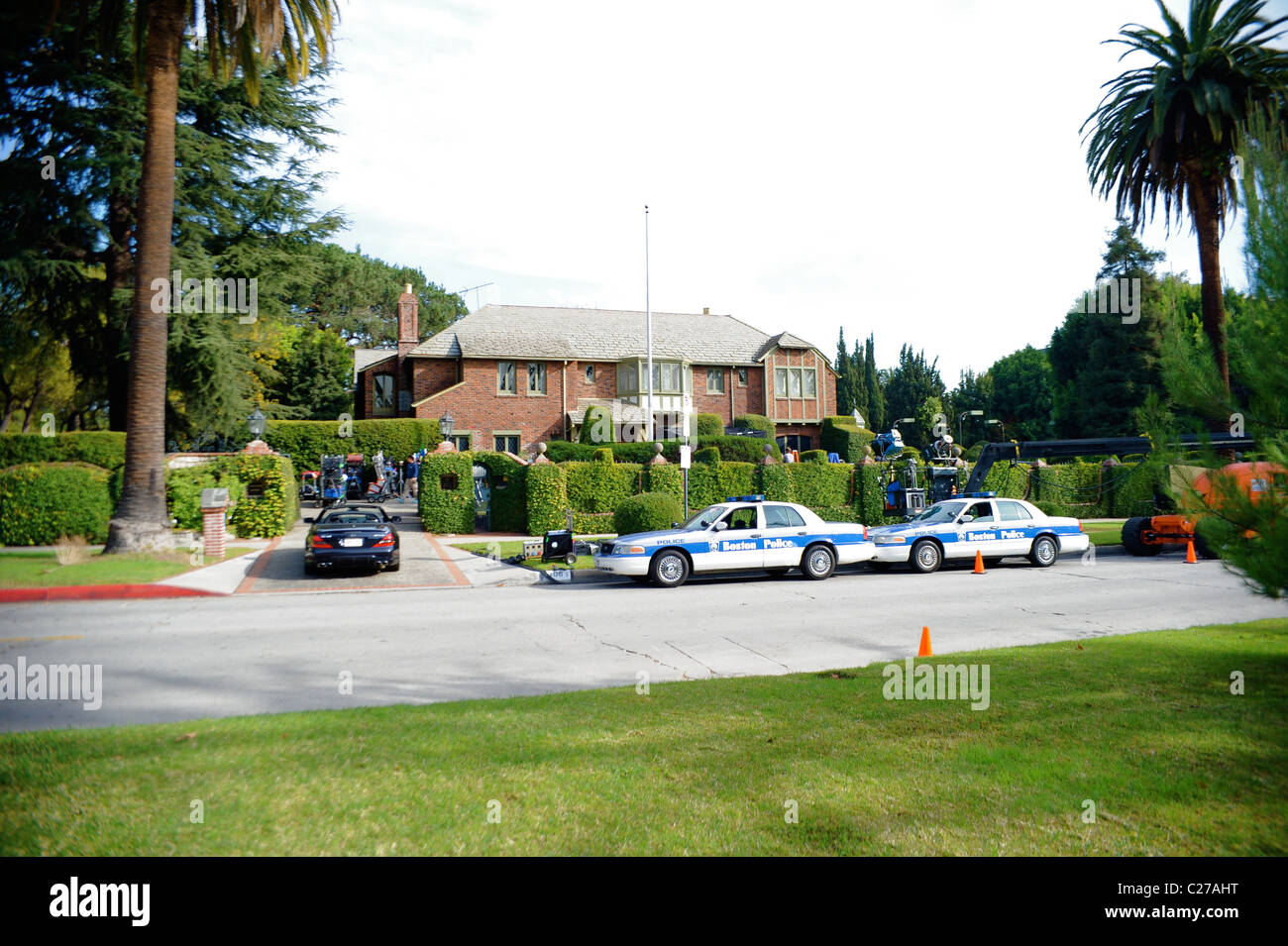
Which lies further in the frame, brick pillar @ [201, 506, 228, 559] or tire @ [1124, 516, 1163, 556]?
tire @ [1124, 516, 1163, 556]

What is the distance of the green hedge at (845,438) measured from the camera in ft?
152

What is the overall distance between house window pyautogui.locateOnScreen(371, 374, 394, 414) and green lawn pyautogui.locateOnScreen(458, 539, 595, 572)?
25.8 m

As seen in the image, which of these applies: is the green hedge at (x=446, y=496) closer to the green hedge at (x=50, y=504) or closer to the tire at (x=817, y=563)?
the green hedge at (x=50, y=504)

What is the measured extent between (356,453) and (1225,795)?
36968 mm

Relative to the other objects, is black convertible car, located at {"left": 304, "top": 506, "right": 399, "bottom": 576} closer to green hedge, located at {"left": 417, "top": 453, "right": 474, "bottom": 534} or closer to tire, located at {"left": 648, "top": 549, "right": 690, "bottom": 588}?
tire, located at {"left": 648, "top": 549, "right": 690, "bottom": 588}

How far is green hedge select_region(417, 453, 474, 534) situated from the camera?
78.0 ft

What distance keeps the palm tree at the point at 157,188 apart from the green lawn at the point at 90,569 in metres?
0.61

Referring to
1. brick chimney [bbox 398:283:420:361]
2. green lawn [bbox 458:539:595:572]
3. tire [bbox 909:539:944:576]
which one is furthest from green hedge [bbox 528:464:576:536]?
brick chimney [bbox 398:283:420:361]

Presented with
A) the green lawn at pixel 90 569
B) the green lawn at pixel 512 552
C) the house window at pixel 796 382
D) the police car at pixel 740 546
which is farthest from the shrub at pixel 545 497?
the house window at pixel 796 382

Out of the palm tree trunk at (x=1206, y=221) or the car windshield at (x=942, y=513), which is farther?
the palm tree trunk at (x=1206, y=221)

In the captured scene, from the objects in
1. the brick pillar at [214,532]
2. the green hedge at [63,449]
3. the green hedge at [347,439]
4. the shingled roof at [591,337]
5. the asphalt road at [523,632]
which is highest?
the shingled roof at [591,337]

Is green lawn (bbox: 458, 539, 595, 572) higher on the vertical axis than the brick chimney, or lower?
lower

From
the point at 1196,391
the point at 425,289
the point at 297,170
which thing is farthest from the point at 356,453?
the point at 425,289
